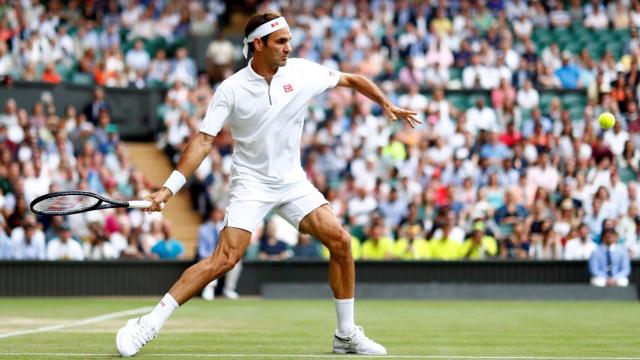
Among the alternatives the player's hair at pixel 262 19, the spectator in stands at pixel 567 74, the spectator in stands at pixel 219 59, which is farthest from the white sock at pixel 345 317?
the spectator in stands at pixel 219 59

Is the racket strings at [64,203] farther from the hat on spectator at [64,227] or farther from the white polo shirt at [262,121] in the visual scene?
the hat on spectator at [64,227]

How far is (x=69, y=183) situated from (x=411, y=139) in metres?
6.16

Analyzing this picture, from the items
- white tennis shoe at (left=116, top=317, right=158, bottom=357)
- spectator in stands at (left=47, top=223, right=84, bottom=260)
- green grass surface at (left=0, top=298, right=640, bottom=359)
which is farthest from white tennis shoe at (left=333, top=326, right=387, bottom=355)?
spectator in stands at (left=47, top=223, right=84, bottom=260)

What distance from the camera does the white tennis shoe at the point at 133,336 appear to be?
811 centimetres

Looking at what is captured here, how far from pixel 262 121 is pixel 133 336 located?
1.66 m

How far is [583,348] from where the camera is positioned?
9.38 metres

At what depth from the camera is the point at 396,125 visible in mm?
23719

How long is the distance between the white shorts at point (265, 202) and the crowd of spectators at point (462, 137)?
448 inches

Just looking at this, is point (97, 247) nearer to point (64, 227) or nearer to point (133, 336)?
point (64, 227)

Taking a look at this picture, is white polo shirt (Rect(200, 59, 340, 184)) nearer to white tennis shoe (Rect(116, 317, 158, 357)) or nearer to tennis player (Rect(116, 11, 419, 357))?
tennis player (Rect(116, 11, 419, 357))

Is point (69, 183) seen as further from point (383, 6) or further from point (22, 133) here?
point (383, 6)

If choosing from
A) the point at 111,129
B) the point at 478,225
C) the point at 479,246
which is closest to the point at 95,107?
the point at 111,129

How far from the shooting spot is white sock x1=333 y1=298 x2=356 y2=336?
8.79m

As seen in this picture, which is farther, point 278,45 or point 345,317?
point 345,317
